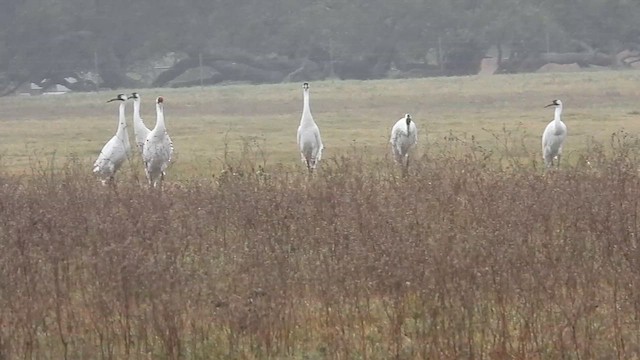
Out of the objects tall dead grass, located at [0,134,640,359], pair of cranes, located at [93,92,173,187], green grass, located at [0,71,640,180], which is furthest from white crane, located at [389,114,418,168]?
tall dead grass, located at [0,134,640,359]

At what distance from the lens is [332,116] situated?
1222 inches

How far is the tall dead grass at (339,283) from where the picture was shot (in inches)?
327

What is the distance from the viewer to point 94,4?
5159cm

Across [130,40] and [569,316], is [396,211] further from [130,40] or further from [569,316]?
[130,40]

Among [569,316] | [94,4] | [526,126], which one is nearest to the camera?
[569,316]

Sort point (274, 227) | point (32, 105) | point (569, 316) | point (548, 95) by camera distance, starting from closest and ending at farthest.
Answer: point (569, 316)
point (274, 227)
point (548, 95)
point (32, 105)

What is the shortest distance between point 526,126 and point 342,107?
9.62 meters

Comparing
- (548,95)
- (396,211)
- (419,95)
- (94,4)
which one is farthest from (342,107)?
(396,211)

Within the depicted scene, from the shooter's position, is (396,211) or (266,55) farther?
(266,55)

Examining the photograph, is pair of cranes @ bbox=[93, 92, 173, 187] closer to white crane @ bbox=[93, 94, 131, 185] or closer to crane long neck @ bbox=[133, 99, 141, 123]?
white crane @ bbox=[93, 94, 131, 185]

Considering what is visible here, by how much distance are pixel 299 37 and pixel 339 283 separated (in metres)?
44.8

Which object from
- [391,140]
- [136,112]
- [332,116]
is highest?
[136,112]

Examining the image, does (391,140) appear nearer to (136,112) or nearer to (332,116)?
(136,112)

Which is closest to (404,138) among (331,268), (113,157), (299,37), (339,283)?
(113,157)
